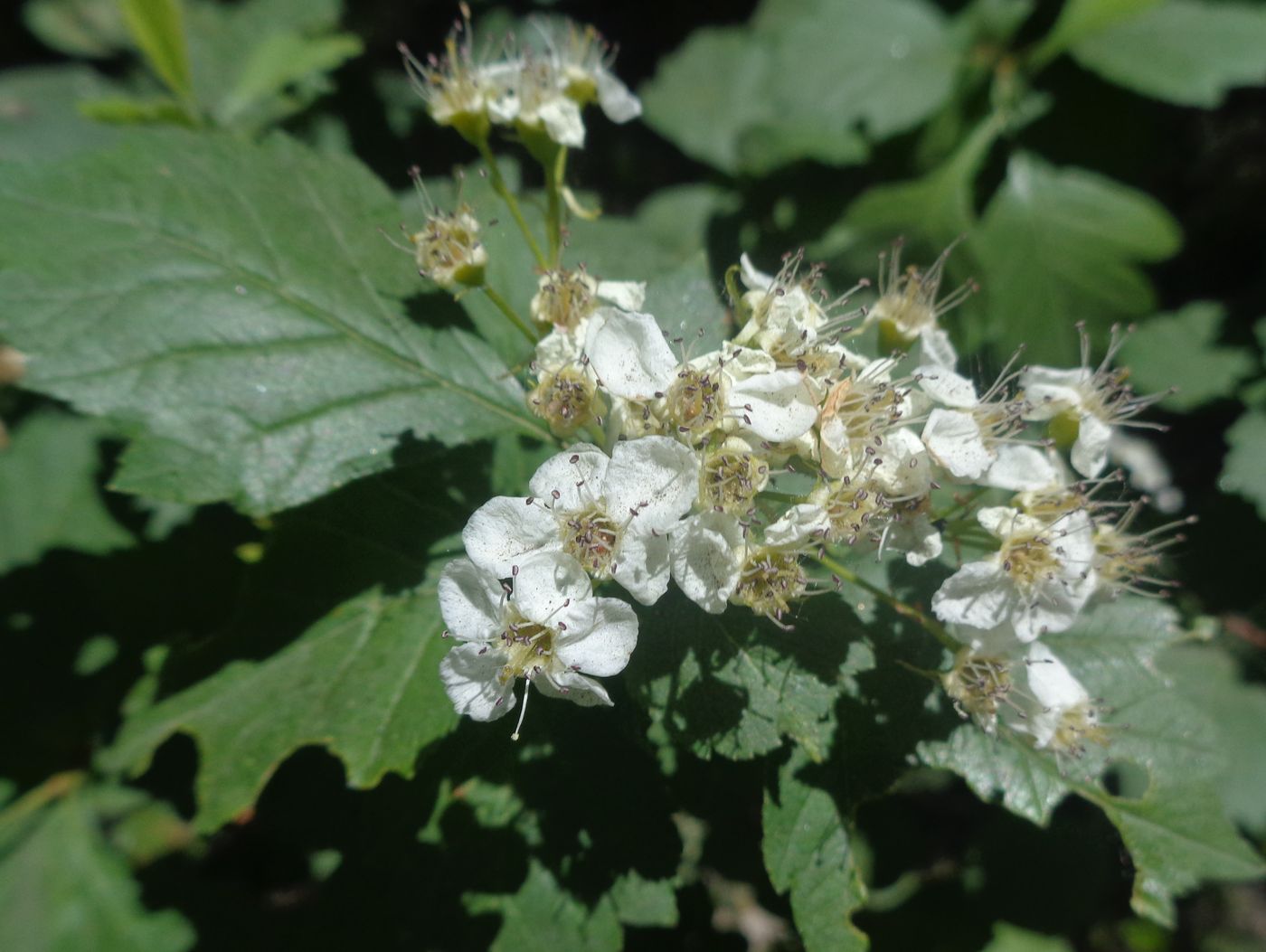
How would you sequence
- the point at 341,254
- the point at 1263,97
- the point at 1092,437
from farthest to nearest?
the point at 1263,97 → the point at 341,254 → the point at 1092,437


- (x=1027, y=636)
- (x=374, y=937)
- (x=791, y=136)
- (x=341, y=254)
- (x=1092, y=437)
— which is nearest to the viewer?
(x=1027, y=636)

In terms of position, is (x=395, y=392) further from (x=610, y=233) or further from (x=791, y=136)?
(x=791, y=136)

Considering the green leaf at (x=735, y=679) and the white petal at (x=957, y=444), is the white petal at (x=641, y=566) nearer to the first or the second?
the green leaf at (x=735, y=679)

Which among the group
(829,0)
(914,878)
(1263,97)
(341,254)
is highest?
(341,254)

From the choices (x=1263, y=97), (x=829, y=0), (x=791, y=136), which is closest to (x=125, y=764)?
(x=791, y=136)

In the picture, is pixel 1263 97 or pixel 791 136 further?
pixel 1263 97

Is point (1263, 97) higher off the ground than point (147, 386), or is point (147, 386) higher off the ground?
point (147, 386)

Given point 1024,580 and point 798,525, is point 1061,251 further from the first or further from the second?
point 798,525
